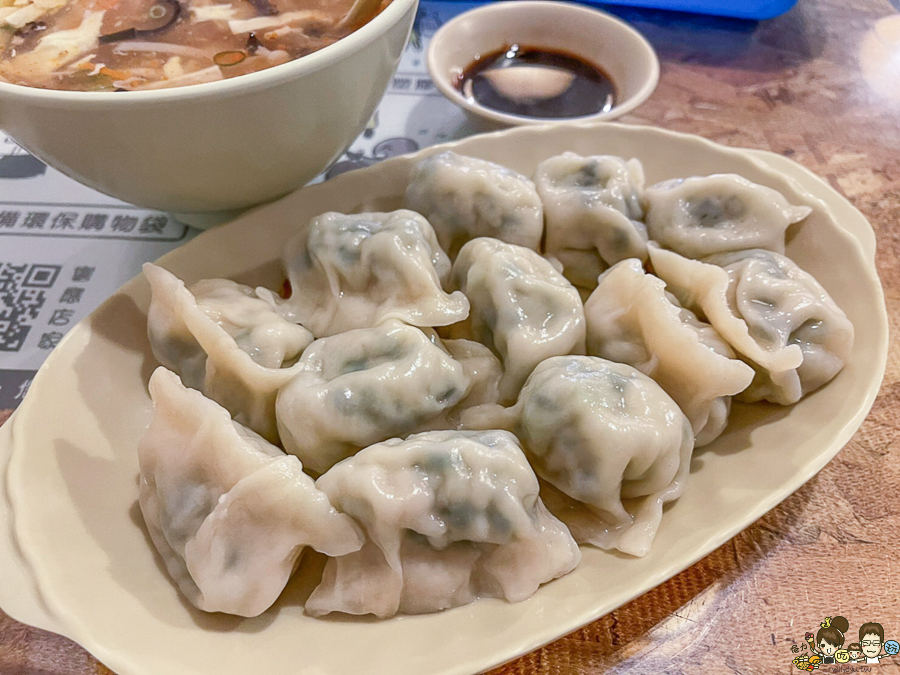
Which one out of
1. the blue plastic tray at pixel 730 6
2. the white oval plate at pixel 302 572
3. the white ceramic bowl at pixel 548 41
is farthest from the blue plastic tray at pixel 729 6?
the white oval plate at pixel 302 572

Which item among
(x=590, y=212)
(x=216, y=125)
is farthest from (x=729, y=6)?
(x=216, y=125)

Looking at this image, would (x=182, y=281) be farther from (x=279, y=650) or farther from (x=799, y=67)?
(x=799, y=67)

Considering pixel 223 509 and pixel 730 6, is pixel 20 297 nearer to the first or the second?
pixel 223 509

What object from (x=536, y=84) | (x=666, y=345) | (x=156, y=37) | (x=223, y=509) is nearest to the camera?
(x=223, y=509)

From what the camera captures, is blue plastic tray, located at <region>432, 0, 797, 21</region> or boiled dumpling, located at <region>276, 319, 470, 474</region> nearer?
boiled dumpling, located at <region>276, 319, 470, 474</region>

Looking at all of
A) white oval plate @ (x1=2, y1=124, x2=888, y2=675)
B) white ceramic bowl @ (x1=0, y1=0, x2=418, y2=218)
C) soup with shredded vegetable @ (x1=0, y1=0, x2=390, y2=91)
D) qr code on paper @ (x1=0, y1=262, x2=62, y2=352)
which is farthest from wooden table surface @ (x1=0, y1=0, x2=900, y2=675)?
soup with shredded vegetable @ (x1=0, y1=0, x2=390, y2=91)

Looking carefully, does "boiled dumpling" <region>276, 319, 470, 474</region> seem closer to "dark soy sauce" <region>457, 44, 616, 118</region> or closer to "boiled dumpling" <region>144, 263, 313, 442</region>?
"boiled dumpling" <region>144, 263, 313, 442</region>
